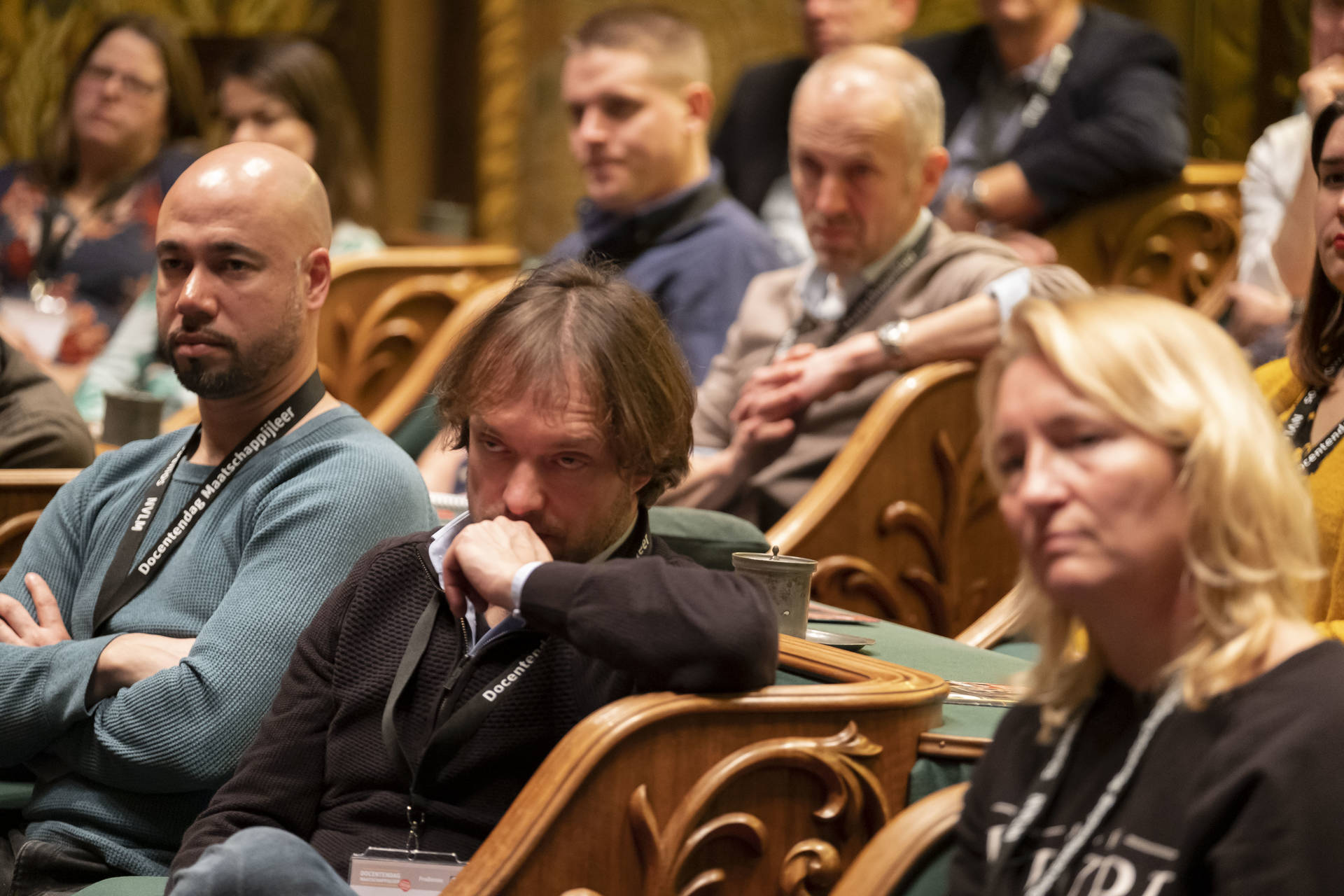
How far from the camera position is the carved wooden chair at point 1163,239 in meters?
3.56

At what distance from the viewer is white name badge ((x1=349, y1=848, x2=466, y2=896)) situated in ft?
4.84

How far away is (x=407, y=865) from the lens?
4.86 ft

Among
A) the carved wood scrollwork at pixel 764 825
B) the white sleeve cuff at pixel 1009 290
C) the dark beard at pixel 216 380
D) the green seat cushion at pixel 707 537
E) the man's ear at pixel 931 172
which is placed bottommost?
the carved wood scrollwork at pixel 764 825

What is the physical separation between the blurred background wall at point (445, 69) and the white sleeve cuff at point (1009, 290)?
2503mm

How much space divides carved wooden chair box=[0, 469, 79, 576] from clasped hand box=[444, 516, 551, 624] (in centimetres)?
115

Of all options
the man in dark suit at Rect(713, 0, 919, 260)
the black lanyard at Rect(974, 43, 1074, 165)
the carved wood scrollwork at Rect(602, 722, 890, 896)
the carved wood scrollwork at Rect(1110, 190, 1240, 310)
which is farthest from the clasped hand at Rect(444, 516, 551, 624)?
the man in dark suit at Rect(713, 0, 919, 260)

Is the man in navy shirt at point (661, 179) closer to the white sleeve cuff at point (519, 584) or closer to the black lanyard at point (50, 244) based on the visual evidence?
the black lanyard at point (50, 244)

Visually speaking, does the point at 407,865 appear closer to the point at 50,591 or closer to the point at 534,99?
the point at 50,591

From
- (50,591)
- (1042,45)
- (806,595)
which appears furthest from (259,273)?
(1042,45)

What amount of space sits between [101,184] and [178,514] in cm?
270

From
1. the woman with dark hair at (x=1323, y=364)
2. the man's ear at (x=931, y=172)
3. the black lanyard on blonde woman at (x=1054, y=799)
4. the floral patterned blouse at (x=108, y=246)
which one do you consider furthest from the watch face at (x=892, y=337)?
the floral patterned blouse at (x=108, y=246)

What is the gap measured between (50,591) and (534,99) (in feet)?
11.9

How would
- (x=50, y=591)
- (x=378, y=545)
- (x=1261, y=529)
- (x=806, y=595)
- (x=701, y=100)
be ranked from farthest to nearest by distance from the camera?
1. (x=701, y=100)
2. (x=50, y=591)
3. (x=806, y=595)
4. (x=378, y=545)
5. (x=1261, y=529)

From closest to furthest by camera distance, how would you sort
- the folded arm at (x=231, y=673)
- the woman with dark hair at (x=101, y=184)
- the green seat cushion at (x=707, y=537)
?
the folded arm at (x=231, y=673)
the green seat cushion at (x=707, y=537)
the woman with dark hair at (x=101, y=184)
